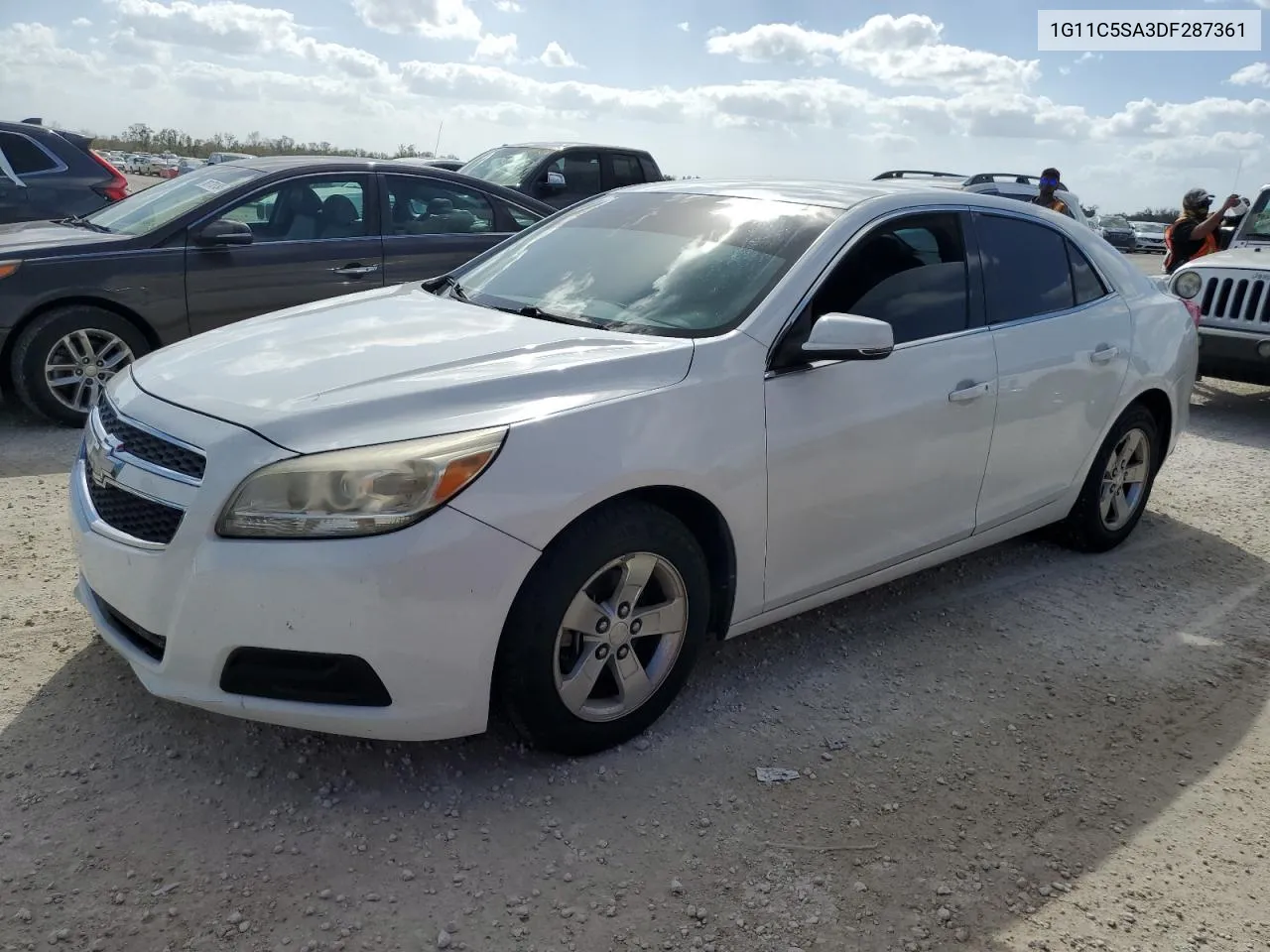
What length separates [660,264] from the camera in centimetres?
376

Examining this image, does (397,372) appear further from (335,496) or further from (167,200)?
(167,200)

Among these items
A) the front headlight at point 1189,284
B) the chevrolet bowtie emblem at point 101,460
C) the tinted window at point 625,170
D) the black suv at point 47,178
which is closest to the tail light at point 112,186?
the black suv at point 47,178

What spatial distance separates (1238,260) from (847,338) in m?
6.58

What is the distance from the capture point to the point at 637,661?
318 centimetres

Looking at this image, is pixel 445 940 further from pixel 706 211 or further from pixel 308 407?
pixel 706 211

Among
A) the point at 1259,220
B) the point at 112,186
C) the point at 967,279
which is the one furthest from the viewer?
the point at 112,186

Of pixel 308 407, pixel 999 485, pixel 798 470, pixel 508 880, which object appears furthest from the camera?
pixel 999 485

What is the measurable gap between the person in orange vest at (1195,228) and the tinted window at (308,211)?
7341 millimetres

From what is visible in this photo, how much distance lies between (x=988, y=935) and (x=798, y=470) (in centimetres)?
142

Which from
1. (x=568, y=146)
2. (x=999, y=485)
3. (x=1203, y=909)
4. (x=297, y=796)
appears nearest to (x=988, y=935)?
(x=1203, y=909)

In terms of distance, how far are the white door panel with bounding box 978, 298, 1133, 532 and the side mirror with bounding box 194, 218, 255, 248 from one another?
457 centimetres

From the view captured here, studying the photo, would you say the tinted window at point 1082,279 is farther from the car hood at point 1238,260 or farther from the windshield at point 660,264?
the car hood at point 1238,260

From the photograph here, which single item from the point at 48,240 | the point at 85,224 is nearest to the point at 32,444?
the point at 48,240

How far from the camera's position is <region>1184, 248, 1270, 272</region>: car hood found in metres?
8.09
